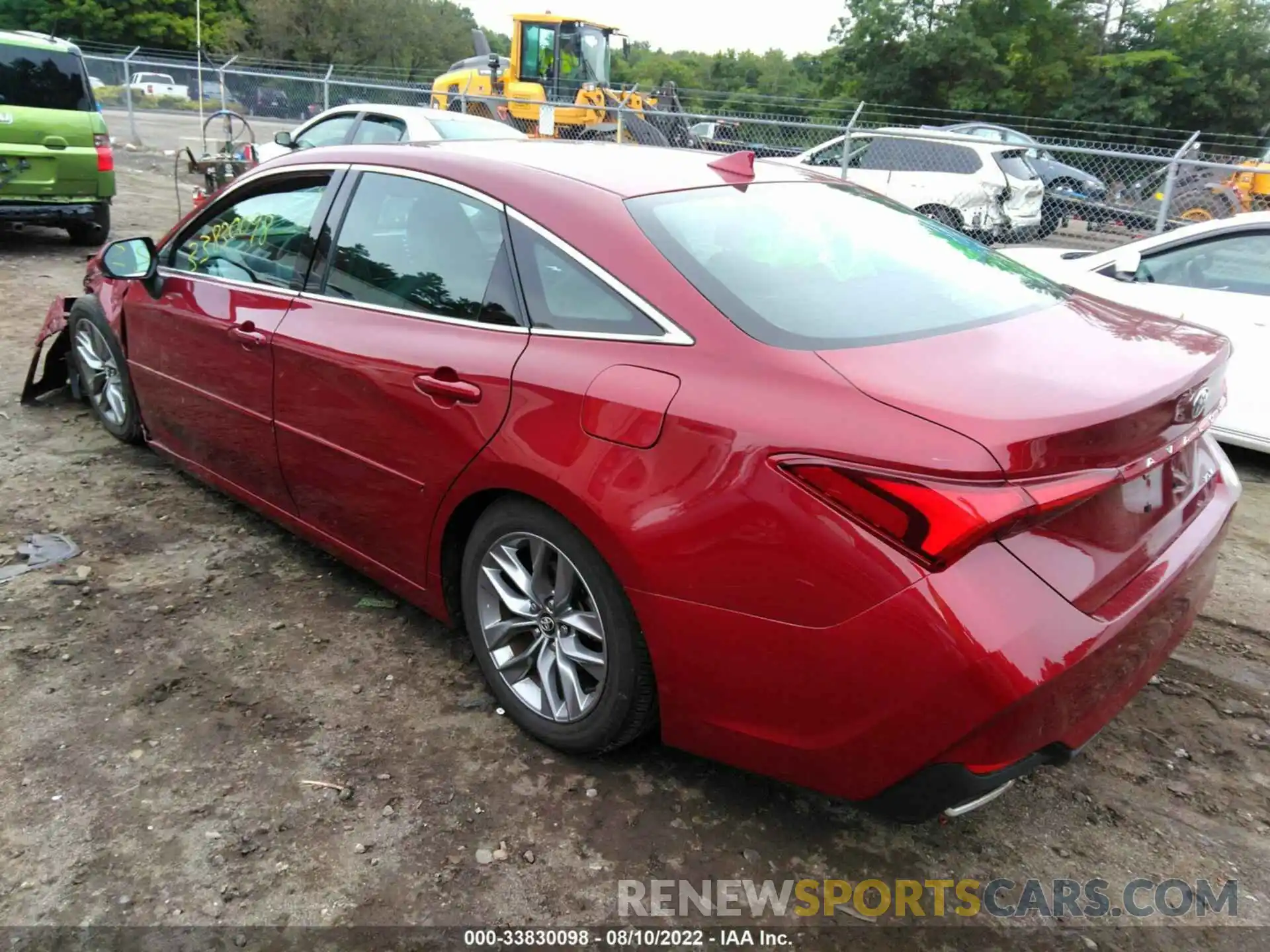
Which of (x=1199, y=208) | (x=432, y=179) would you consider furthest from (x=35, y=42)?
(x=1199, y=208)

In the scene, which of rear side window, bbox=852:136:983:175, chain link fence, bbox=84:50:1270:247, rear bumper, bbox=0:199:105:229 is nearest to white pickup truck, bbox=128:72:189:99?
chain link fence, bbox=84:50:1270:247

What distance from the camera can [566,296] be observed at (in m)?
2.55

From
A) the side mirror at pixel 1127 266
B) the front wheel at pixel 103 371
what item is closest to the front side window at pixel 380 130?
the front wheel at pixel 103 371

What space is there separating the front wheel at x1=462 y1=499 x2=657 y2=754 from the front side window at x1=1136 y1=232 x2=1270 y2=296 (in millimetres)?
4692

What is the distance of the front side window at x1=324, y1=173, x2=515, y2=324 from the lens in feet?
9.14

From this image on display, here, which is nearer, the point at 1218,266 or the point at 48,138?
the point at 1218,266

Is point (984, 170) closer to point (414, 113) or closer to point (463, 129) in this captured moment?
point (463, 129)

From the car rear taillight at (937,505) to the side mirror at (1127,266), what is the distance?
13.8ft

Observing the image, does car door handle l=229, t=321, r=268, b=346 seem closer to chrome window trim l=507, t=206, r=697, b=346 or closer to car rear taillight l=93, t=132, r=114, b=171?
chrome window trim l=507, t=206, r=697, b=346

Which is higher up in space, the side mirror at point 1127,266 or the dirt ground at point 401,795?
the side mirror at point 1127,266

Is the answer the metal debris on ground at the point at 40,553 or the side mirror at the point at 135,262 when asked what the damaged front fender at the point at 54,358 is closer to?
the side mirror at the point at 135,262

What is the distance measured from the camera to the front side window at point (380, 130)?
9.69m

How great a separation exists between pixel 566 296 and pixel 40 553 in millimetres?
2571

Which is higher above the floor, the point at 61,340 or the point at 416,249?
the point at 416,249
